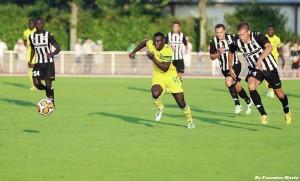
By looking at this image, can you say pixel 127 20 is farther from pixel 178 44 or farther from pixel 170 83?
pixel 170 83

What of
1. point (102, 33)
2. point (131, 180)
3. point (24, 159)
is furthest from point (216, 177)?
point (102, 33)

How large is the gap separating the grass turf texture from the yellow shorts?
82cm

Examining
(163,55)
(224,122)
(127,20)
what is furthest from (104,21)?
(163,55)

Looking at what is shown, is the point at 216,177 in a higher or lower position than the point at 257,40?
lower

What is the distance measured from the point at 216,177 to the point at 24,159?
3225 millimetres

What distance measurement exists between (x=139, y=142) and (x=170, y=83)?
7.93 ft

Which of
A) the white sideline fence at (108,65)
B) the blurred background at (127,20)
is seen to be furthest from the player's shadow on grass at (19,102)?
the blurred background at (127,20)

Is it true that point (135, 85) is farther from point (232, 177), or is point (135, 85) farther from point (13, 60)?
point (232, 177)

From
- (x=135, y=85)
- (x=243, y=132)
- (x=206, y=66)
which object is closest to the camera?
(x=243, y=132)

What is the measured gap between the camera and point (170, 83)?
1852cm

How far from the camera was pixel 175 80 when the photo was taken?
1855 cm

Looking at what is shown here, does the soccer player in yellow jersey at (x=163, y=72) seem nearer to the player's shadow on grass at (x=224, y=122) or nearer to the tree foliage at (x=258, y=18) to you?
the player's shadow on grass at (x=224, y=122)

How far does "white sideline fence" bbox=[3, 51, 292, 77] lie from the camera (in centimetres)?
4459

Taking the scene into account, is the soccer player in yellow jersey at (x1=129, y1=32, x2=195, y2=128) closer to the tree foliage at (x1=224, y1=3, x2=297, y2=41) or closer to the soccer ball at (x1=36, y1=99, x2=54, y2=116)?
the soccer ball at (x1=36, y1=99, x2=54, y2=116)
